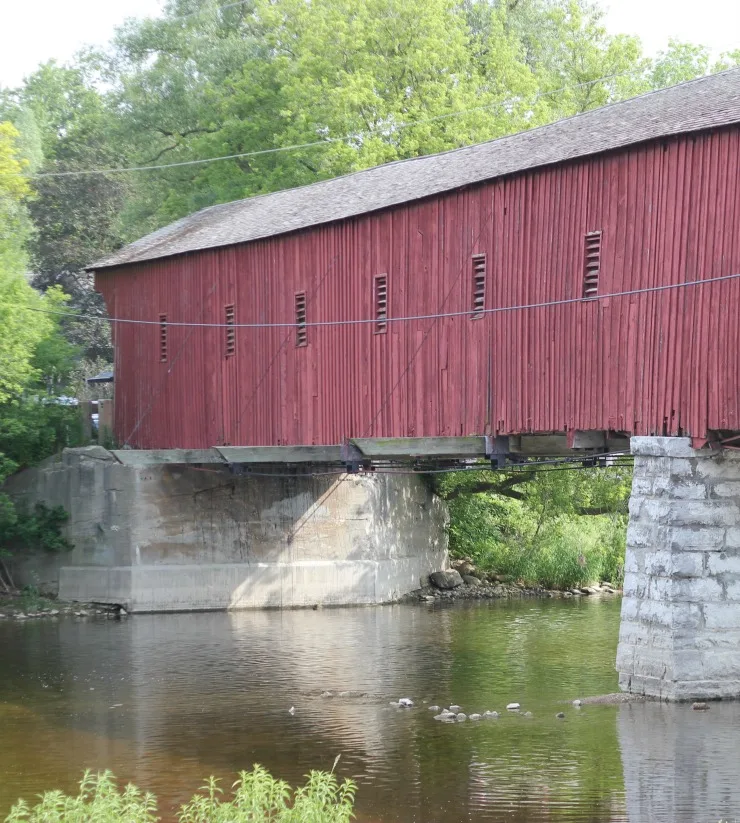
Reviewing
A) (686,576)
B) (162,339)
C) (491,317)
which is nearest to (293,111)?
(162,339)

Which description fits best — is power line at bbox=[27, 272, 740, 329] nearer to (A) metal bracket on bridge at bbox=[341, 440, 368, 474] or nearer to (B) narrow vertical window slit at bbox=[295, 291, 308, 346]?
(B) narrow vertical window slit at bbox=[295, 291, 308, 346]

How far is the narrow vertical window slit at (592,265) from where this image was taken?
15750 millimetres

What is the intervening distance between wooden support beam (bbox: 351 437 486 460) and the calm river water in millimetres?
2901

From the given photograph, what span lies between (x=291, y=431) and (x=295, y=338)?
5.00 feet

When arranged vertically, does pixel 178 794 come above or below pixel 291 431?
below

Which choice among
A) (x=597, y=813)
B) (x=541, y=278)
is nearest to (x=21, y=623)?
(x=541, y=278)

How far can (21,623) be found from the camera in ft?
74.5

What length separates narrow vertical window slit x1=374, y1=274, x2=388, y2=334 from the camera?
19250mm

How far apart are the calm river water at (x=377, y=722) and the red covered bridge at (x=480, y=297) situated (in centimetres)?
322

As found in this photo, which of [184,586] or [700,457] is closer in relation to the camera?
[700,457]

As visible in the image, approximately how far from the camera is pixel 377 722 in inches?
556

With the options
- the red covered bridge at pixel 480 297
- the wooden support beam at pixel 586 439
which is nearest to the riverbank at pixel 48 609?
the red covered bridge at pixel 480 297

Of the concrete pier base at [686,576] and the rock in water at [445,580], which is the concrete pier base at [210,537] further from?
the concrete pier base at [686,576]

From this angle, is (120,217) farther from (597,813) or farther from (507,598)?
(597,813)
